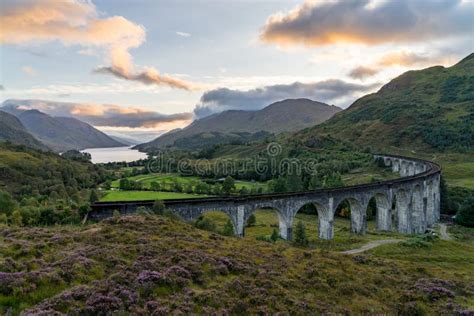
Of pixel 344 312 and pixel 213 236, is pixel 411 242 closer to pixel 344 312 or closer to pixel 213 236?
pixel 213 236

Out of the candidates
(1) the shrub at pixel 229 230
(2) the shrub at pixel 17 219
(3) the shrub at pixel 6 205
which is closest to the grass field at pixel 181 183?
(1) the shrub at pixel 229 230

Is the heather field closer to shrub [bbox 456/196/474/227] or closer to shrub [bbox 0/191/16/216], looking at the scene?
shrub [bbox 0/191/16/216]

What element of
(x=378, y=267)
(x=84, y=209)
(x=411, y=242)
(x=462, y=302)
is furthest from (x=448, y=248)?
(x=84, y=209)

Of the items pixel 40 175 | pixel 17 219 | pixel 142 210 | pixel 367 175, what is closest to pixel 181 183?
pixel 40 175

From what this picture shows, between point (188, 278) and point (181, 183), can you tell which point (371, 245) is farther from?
point (181, 183)

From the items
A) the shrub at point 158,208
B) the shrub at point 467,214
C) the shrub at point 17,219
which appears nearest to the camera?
the shrub at point 17,219

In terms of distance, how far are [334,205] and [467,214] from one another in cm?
4200

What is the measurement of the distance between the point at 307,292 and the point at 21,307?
16.3m

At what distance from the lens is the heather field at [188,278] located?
17.1m

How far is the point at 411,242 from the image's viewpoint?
50.0m

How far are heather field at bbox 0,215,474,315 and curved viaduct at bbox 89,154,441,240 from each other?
7343mm

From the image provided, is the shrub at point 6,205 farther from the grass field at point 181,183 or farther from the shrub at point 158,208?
the grass field at point 181,183

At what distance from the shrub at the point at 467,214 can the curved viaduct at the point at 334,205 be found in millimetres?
5411

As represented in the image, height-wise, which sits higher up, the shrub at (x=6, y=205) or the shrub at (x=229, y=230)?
the shrub at (x=6, y=205)
